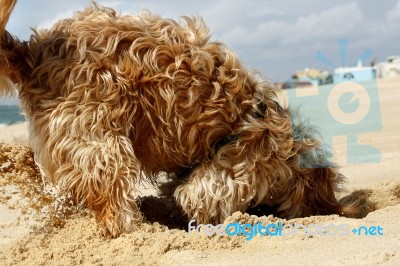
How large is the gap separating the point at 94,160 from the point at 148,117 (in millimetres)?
475

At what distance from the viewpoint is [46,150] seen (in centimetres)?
401

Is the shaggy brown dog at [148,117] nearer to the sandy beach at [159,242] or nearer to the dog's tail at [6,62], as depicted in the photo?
the dog's tail at [6,62]

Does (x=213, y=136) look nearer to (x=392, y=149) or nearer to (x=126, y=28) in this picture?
(x=126, y=28)

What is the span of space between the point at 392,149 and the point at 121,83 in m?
4.87

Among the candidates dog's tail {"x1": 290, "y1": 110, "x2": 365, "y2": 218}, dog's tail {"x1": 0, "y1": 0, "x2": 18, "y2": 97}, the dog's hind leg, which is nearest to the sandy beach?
the dog's hind leg

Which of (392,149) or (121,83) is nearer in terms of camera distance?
(121,83)

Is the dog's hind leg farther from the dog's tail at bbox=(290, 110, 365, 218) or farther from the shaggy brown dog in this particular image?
the dog's tail at bbox=(290, 110, 365, 218)

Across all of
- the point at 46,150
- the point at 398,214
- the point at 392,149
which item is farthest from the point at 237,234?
the point at 392,149

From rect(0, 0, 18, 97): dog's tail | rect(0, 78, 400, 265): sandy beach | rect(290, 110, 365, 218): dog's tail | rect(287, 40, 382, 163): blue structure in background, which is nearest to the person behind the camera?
rect(0, 78, 400, 265): sandy beach

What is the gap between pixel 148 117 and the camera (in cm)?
410

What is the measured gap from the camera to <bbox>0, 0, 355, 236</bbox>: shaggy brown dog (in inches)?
155

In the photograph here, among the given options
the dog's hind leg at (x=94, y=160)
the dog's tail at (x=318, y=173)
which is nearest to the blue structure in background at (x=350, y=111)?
the dog's tail at (x=318, y=173)

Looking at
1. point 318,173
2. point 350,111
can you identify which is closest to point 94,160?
point 318,173

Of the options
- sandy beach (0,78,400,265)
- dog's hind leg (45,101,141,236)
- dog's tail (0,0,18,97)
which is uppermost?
dog's tail (0,0,18,97)
